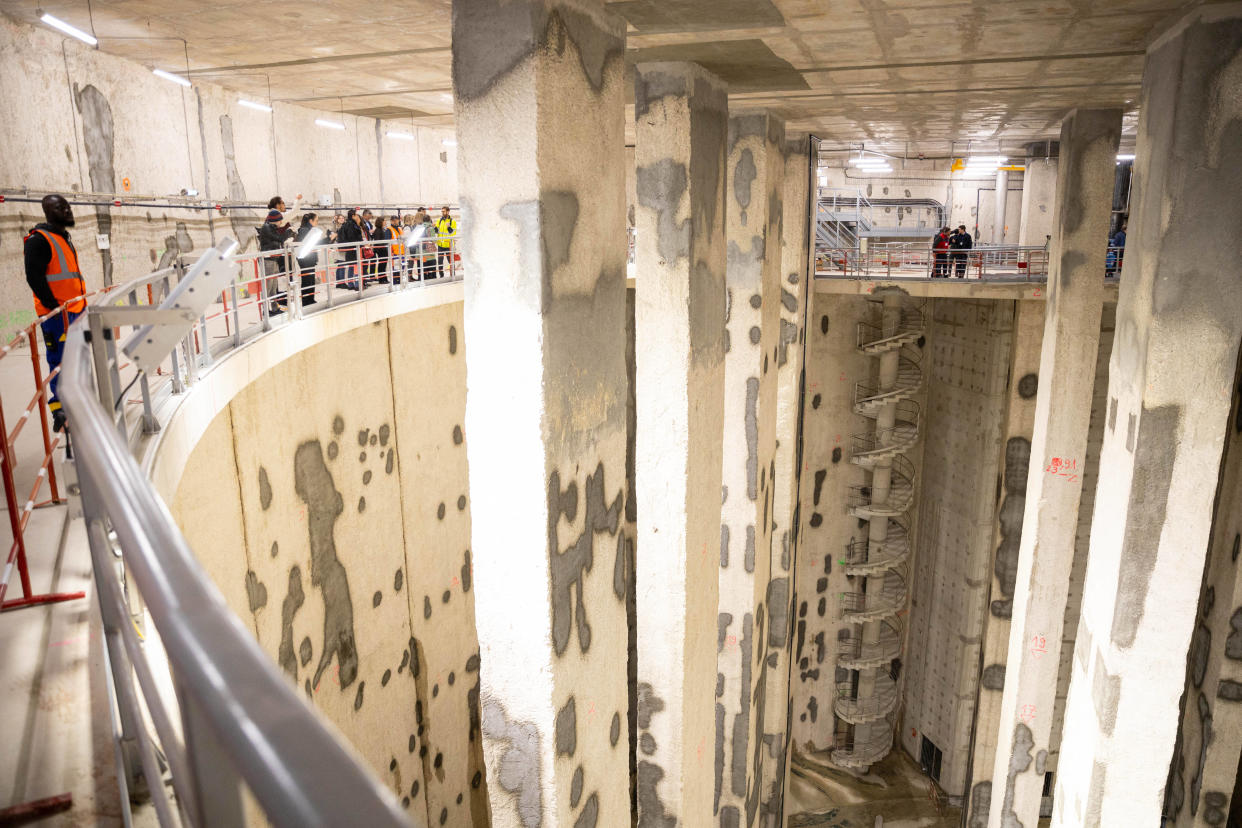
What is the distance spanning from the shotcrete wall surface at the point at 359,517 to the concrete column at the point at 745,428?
9.59 ft

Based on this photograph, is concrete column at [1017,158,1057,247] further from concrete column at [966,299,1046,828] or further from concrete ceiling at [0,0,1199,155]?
concrete ceiling at [0,0,1199,155]

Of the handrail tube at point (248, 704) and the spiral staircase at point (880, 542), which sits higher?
the handrail tube at point (248, 704)

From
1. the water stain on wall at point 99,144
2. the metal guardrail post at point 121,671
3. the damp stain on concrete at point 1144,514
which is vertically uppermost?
the water stain on wall at point 99,144

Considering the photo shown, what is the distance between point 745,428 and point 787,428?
6.42ft

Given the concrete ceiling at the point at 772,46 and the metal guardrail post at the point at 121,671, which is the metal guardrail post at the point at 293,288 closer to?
the concrete ceiling at the point at 772,46

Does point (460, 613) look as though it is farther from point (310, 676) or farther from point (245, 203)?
point (245, 203)

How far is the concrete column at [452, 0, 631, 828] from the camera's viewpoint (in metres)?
2.97

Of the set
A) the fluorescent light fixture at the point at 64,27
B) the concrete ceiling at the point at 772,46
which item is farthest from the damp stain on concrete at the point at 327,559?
the fluorescent light fixture at the point at 64,27

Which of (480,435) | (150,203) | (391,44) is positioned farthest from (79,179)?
(480,435)

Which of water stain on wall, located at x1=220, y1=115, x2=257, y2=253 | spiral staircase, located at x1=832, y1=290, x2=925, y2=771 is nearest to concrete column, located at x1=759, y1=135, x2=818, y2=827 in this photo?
spiral staircase, located at x1=832, y1=290, x2=925, y2=771

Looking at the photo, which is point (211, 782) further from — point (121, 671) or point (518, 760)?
point (518, 760)

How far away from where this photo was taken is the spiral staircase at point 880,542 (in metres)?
12.1

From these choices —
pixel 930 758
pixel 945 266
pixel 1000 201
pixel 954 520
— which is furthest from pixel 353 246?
pixel 1000 201

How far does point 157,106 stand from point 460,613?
20.7 feet
